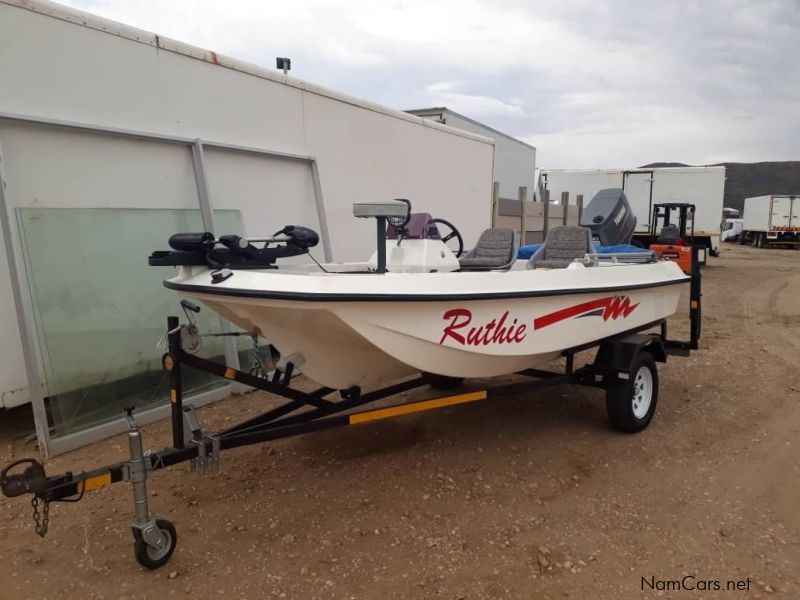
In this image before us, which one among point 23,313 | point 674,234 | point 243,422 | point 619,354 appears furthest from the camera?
point 674,234

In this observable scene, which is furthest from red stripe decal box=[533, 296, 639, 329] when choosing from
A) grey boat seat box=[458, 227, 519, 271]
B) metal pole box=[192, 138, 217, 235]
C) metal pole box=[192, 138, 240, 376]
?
metal pole box=[192, 138, 217, 235]

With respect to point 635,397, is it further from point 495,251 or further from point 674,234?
point 674,234

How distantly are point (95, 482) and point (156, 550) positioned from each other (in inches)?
15.7

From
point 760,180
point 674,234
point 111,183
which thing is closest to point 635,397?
point 111,183

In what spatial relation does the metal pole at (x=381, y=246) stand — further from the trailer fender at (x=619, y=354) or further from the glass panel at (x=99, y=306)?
the glass panel at (x=99, y=306)

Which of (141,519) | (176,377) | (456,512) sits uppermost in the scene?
(176,377)

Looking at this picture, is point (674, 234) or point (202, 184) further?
point (674, 234)

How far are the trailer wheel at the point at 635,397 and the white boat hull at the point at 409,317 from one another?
546 mm

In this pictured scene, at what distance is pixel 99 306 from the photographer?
12.8ft

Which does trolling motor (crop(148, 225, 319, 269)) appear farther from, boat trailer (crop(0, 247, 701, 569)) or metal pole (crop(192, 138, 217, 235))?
metal pole (crop(192, 138, 217, 235))

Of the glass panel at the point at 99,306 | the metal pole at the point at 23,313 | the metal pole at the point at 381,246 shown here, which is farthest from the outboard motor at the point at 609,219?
the metal pole at the point at 23,313

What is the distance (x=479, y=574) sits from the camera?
7.93 ft

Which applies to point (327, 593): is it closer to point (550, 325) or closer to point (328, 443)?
point (328, 443)

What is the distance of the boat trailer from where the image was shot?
2.28 m
